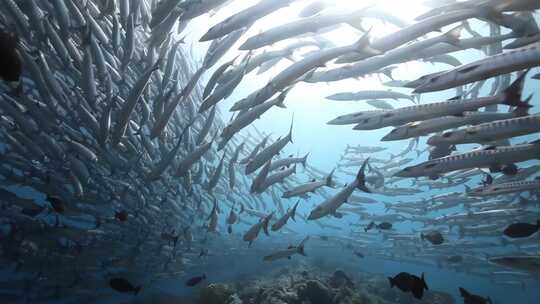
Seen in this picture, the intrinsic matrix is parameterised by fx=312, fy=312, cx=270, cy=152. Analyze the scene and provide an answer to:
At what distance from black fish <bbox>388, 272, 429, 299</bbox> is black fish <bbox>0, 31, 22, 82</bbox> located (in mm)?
5810

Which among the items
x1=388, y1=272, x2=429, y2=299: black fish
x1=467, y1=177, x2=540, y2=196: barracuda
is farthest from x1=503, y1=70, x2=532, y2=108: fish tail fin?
x1=388, y1=272, x2=429, y2=299: black fish

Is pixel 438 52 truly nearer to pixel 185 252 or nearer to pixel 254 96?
pixel 254 96

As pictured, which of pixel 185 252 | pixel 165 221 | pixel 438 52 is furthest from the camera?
pixel 185 252

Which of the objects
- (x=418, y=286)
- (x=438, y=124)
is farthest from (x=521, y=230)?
(x=438, y=124)

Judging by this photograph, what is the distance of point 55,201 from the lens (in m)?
5.98

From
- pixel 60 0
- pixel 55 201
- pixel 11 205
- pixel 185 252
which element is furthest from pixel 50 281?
pixel 60 0

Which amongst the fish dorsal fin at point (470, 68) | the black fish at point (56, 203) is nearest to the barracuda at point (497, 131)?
the fish dorsal fin at point (470, 68)

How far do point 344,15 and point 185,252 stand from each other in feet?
59.5

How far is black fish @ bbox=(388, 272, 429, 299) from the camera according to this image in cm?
512

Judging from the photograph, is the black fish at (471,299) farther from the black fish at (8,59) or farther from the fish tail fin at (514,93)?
the black fish at (8,59)

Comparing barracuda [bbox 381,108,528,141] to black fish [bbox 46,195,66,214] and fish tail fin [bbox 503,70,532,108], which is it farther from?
black fish [bbox 46,195,66,214]

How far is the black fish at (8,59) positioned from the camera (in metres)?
2.34

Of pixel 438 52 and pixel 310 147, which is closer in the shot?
pixel 438 52

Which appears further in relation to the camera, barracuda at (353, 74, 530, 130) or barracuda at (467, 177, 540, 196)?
barracuda at (467, 177, 540, 196)
